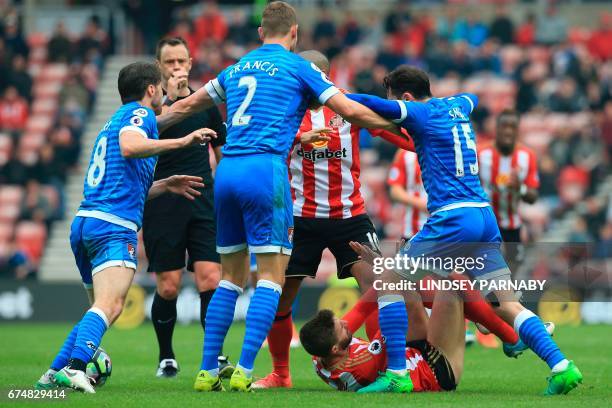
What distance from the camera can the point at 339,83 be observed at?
2294cm

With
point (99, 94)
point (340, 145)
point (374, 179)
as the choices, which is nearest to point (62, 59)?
point (99, 94)

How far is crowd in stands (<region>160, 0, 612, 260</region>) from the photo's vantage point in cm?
2077

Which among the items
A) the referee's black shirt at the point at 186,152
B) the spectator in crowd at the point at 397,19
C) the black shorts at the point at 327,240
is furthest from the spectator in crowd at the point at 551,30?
the black shorts at the point at 327,240

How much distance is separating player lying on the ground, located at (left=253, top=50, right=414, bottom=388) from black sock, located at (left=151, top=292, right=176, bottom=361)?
48.0 inches

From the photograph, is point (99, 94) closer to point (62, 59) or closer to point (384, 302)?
point (62, 59)

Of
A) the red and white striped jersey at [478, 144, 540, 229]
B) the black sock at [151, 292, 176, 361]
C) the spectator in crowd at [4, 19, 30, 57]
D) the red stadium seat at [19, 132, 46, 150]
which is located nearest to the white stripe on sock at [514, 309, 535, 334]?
the black sock at [151, 292, 176, 361]

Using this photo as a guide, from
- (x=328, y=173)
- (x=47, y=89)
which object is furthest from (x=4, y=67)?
(x=328, y=173)

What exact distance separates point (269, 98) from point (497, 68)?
15798 millimetres

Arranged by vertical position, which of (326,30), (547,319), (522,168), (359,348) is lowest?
(547,319)

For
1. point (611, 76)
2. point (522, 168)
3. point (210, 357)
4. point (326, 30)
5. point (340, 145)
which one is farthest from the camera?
point (326, 30)

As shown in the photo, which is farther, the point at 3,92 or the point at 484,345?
the point at 3,92

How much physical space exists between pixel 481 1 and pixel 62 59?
894 cm

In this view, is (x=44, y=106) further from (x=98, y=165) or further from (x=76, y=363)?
(x=76, y=363)

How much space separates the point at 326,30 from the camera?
79.1 ft
